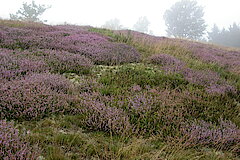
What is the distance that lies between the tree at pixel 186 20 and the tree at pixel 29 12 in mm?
35991

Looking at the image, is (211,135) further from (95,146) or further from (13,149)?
(13,149)

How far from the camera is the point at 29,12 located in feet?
122

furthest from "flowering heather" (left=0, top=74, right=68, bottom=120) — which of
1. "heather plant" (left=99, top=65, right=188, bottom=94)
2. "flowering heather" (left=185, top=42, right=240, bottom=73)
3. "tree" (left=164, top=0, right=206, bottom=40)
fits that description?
"tree" (left=164, top=0, right=206, bottom=40)

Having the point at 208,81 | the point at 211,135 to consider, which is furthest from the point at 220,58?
the point at 211,135

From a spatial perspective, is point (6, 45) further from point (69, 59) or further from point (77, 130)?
point (77, 130)

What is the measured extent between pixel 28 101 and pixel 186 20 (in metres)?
57.4

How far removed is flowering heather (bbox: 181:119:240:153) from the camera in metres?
3.29

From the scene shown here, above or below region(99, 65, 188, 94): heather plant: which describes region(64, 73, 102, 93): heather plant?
below

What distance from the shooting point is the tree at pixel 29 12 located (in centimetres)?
3669

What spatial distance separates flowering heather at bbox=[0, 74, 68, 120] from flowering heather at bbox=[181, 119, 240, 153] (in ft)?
8.03

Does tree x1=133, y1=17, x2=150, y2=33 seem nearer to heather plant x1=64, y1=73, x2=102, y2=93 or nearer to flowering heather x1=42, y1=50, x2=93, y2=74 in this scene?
flowering heather x1=42, y1=50, x2=93, y2=74

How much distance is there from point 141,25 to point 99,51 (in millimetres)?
79917

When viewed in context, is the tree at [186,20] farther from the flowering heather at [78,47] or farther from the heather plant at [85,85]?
the heather plant at [85,85]

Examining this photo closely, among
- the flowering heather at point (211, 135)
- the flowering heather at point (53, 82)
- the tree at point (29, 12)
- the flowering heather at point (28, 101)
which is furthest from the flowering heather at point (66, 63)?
the tree at point (29, 12)
